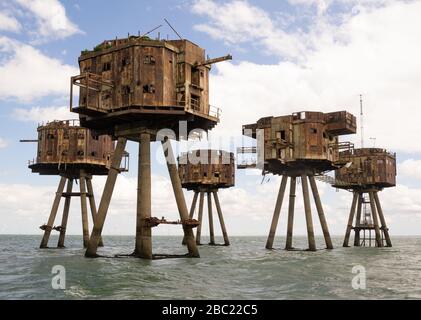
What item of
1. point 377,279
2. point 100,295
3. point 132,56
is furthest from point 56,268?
point 377,279

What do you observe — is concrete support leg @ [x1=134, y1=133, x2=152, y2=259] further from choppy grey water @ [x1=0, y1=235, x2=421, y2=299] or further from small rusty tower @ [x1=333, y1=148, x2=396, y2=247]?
small rusty tower @ [x1=333, y1=148, x2=396, y2=247]

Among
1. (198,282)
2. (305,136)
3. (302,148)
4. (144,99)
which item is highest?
(144,99)

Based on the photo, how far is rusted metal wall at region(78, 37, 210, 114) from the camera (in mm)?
26469

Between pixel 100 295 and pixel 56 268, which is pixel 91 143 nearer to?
pixel 56 268

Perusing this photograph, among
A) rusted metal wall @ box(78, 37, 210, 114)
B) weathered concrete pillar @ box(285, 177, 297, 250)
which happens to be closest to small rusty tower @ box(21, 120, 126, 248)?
rusted metal wall @ box(78, 37, 210, 114)

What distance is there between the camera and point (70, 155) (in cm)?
4094

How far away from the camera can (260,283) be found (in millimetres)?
18969

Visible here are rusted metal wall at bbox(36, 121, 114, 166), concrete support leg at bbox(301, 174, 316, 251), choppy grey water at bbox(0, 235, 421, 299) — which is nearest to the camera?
choppy grey water at bbox(0, 235, 421, 299)

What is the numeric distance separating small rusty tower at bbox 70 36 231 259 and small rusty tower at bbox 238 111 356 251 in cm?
→ 1229

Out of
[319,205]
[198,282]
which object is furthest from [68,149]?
[198,282]

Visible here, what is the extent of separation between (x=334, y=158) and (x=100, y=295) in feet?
100

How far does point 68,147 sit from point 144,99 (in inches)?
677

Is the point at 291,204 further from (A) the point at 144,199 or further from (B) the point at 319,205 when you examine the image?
(A) the point at 144,199

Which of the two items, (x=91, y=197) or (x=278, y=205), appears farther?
(x=91, y=197)
